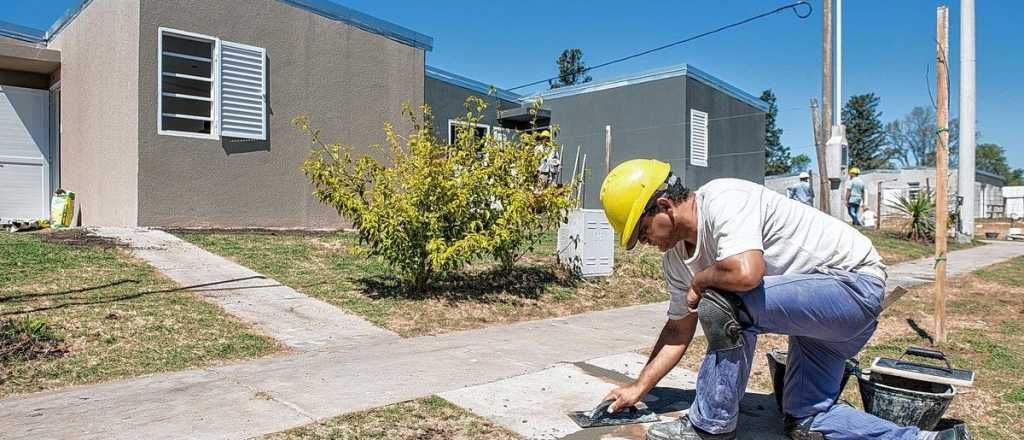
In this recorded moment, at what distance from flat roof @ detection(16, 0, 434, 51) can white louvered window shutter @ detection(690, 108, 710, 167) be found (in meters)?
8.11

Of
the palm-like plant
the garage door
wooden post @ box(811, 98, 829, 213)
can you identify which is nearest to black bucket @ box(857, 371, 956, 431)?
wooden post @ box(811, 98, 829, 213)

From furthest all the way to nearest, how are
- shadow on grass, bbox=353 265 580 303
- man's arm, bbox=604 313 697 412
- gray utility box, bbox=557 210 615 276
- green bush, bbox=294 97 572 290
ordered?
gray utility box, bbox=557 210 615 276 → shadow on grass, bbox=353 265 580 303 → green bush, bbox=294 97 572 290 → man's arm, bbox=604 313 697 412

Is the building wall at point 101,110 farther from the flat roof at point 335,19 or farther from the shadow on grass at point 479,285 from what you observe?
the shadow on grass at point 479,285

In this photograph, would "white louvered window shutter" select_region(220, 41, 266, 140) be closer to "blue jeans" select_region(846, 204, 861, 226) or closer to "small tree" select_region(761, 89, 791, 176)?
"blue jeans" select_region(846, 204, 861, 226)

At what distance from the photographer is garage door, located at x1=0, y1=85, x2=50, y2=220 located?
1345 centimetres

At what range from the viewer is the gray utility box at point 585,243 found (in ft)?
28.4

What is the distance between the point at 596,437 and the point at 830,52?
1487 centimetres

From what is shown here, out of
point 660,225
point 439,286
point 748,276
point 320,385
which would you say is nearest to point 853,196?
point 439,286

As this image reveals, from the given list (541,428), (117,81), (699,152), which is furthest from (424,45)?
(541,428)

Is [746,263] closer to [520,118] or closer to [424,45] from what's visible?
[424,45]

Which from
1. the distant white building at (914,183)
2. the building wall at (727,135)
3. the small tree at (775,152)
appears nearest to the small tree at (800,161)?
the small tree at (775,152)

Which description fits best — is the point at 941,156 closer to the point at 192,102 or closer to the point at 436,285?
the point at 436,285

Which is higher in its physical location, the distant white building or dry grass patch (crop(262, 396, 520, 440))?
the distant white building

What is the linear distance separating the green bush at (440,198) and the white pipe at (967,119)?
15353 millimetres
